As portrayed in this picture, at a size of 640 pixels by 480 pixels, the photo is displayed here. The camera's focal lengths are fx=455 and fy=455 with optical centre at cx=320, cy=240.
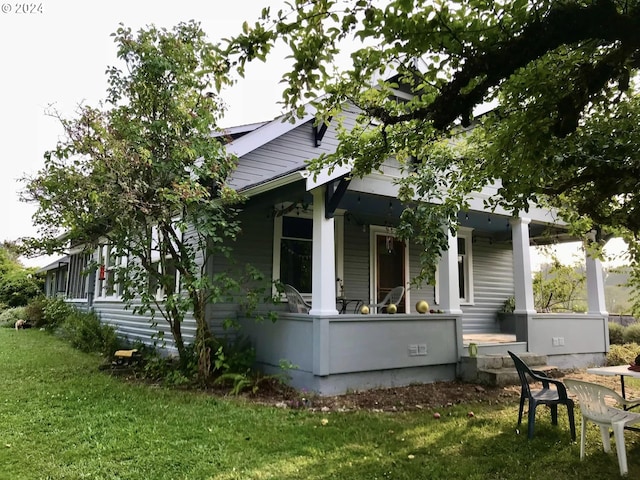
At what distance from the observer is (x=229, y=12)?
404cm

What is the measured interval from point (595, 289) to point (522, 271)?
7.84 feet

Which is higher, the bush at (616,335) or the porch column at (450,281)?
the porch column at (450,281)

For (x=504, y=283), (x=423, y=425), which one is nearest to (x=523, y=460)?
(x=423, y=425)

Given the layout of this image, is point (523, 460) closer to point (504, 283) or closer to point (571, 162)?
point (571, 162)

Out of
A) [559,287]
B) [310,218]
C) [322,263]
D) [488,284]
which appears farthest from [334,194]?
[559,287]

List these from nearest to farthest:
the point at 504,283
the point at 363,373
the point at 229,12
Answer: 1. the point at 229,12
2. the point at 363,373
3. the point at 504,283

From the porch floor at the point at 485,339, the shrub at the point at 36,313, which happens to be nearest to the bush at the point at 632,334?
the porch floor at the point at 485,339

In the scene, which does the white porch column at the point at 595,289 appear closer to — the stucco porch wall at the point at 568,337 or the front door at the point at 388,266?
the stucco porch wall at the point at 568,337

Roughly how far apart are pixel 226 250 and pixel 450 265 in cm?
377

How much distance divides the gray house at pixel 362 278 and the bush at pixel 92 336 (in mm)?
494

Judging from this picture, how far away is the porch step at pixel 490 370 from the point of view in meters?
7.10

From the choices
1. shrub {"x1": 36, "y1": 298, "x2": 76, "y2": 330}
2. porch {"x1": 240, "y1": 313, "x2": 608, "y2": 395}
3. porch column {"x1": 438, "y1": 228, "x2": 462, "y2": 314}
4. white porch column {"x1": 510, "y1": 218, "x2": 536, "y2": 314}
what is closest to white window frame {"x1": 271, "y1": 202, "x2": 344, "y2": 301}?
porch {"x1": 240, "y1": 313, "x2": 608, "y2": 395}

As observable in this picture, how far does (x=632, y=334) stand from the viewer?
490 inches

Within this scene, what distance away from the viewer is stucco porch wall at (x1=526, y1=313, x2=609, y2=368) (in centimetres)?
844
